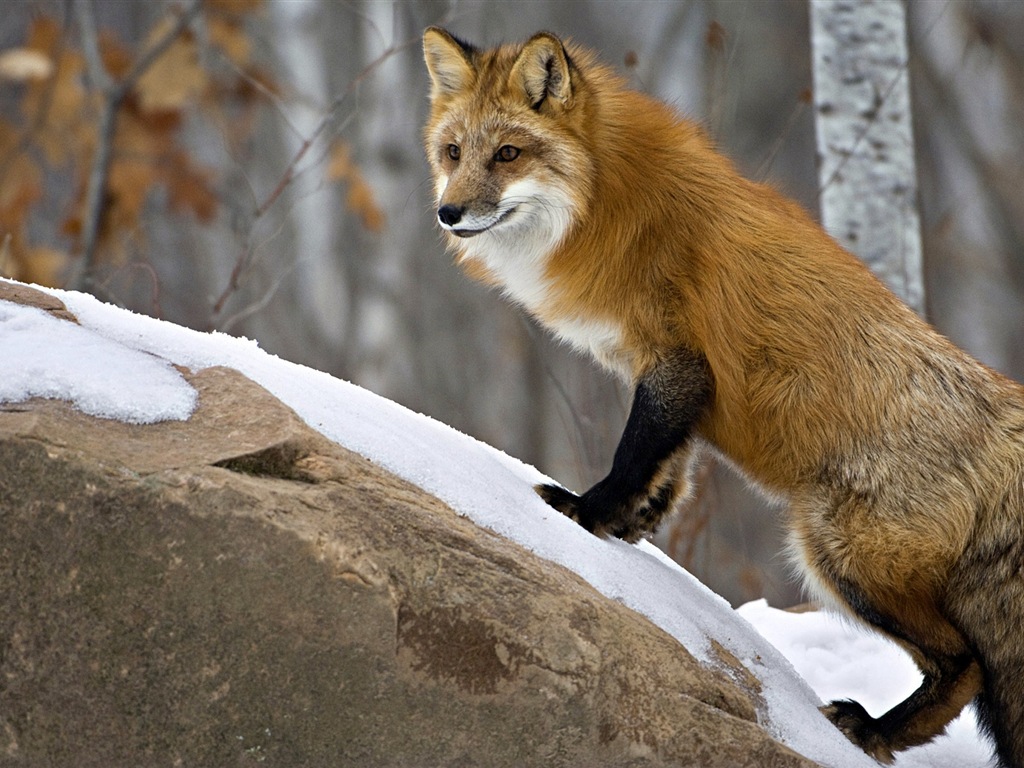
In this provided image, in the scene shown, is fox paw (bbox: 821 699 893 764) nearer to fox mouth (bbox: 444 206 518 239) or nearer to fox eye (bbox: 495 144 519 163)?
fox mouth (bbox: 444 206 518 239)

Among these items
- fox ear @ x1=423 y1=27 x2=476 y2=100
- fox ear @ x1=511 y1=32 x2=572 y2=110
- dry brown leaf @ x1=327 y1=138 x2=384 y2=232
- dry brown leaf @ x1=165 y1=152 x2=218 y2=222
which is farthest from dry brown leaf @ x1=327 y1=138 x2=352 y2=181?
fox ear @ x1=511 y1=32 x2=572 y2=110

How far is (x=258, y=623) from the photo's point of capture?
276 centimetres

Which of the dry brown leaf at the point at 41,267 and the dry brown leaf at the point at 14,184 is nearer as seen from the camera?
the dry brown leaf at the point at 41,267

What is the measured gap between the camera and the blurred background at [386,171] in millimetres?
9352

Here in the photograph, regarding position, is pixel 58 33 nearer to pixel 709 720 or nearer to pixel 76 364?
pixel 76 364

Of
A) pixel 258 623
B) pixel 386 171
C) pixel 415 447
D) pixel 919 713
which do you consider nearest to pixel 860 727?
pixel 919 713

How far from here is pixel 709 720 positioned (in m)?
3.26

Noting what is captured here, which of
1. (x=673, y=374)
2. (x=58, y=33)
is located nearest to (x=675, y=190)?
(x=673, y=374)

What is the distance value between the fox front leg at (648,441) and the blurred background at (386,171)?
342cm

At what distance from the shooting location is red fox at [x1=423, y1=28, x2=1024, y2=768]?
12.4ft

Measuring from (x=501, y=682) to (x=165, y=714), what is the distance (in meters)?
0.84

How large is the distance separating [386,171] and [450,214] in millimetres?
7953

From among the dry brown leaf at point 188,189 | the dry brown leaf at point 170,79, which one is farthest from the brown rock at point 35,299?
the dry brown leaf at point 188,189

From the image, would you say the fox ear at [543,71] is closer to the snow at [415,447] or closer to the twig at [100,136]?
the snow at [415,447]
